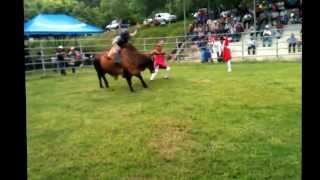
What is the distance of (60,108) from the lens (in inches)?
447

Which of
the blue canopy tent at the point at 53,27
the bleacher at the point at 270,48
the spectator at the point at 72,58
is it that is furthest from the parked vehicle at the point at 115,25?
the spectator at the point at 72,58

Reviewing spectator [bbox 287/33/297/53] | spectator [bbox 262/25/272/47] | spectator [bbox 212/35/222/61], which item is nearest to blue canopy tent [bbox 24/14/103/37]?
spectator [bbox 212/35/222/61]

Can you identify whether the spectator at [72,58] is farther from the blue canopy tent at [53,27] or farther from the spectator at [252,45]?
the spectator at [252,45]

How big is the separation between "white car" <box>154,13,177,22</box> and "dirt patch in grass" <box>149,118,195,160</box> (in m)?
29.5

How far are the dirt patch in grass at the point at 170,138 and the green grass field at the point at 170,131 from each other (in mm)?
15

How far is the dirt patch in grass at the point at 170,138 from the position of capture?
724 centimetres

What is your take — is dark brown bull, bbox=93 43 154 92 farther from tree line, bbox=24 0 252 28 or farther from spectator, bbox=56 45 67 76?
tree line, bbox=24 0 252 28

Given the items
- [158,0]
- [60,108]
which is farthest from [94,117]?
[158,0]

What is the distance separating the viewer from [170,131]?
8375mm

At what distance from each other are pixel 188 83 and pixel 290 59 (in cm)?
805

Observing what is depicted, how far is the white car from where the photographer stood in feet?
127

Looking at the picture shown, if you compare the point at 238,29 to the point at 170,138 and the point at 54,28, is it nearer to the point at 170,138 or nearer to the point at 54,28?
the point at 54,28

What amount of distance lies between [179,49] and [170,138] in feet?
57.5

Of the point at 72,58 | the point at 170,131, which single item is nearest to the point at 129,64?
the point at 170,131
